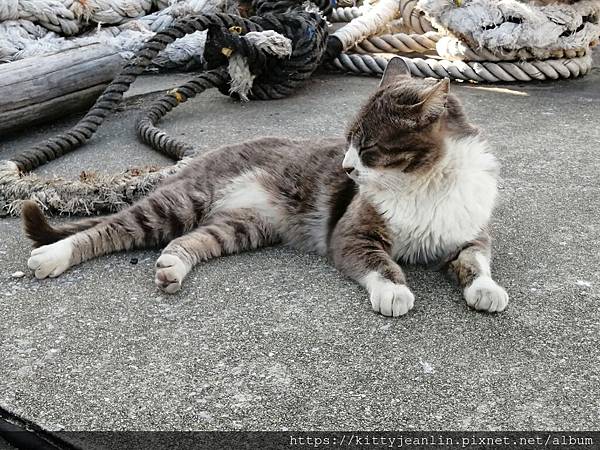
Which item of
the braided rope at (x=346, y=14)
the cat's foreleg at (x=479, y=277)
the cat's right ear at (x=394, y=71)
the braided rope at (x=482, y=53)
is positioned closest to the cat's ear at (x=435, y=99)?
the cat's right ear at (x=394, y=71)

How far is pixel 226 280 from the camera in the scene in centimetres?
266

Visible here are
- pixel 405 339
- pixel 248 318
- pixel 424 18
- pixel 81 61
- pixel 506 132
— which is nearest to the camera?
pixel 405 339

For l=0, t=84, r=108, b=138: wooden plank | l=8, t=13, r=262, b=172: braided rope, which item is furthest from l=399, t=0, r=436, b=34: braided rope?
l=0, t=84, r=108, b=138: wooden plank

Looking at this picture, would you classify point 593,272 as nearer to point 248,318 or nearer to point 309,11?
point 248,318

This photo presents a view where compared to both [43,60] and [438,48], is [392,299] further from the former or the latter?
[438,48]

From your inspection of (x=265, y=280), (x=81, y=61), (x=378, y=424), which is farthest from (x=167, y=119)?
(x=378, y=424)

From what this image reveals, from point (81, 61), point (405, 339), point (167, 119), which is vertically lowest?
point (167, 119)

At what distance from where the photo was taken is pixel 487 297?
7.77 ft

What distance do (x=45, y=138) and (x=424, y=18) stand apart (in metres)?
3.02

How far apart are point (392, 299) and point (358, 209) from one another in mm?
487

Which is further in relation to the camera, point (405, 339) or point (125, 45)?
point (125, 45)

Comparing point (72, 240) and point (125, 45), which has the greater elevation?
point (72, 240)

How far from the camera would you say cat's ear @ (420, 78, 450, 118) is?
8.02 feet

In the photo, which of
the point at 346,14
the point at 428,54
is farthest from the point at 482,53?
the point at 346,14
